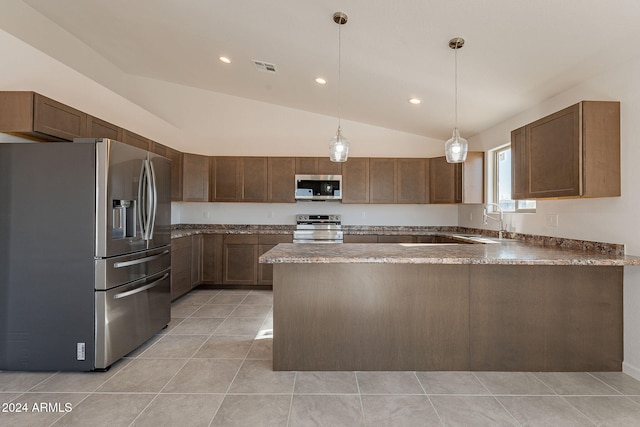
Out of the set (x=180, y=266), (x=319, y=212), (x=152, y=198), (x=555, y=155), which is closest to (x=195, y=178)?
(x=180, y=266)

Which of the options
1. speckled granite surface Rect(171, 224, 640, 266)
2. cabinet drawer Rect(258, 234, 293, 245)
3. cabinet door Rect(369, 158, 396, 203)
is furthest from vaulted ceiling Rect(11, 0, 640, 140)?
cabinet drawer Rect(258, 234, 293, 245)

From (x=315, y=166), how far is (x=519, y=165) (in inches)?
114

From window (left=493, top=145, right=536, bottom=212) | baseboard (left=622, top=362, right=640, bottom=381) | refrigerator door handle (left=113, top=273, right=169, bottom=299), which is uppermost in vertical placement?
window (left=493, top=145, right=536, bottom=212)

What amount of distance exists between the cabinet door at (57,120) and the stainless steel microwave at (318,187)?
2.83m

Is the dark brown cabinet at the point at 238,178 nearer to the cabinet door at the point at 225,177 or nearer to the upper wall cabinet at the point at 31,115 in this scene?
the cabinet door at the point at 225,177

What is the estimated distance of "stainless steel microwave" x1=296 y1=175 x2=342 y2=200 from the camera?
5.01 metres

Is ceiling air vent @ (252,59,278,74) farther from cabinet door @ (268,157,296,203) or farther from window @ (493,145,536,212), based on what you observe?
window @ (493,145,536,212)

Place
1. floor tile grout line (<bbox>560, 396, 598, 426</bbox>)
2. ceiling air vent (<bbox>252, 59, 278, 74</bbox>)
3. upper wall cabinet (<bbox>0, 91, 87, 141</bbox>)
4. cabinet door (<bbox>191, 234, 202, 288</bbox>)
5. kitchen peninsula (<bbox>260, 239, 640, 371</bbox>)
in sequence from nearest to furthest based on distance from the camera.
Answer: floor tile grout line (<bbox>560, 396, 598, 426</bbox>), kitchen peninsula (<bbox>260, 239, 640, 371</bbox>), upper wall cabinet (<bbox>0, 91, 87, 141</bbox>), ceiling air vent (<bbox>252, 59, 278, 74</bbox>), cabinet door (<bbox>191, 234, 202, 288</bbox>)

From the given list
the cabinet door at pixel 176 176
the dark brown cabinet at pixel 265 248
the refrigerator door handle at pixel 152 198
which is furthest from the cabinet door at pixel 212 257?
the refrigerator door handle at pixel 152 198

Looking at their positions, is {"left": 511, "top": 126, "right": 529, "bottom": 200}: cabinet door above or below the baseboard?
above

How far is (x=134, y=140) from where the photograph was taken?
148 inches

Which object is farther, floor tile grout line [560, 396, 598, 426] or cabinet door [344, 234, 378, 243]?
cabinet door [344, 234, 378, 243]

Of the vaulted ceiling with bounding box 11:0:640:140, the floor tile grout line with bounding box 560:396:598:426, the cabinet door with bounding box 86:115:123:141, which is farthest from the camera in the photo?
the cabinet door with bounding box 86:115:123:141

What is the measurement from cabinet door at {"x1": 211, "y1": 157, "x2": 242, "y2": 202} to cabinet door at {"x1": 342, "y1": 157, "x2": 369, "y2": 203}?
67.2 inches
